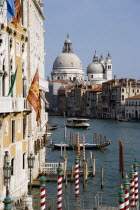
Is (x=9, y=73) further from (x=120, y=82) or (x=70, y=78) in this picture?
(x=70, y=78)

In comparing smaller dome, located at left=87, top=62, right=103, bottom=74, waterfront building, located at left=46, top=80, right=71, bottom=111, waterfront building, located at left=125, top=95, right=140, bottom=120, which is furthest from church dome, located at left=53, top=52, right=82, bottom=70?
waterfront building, located at left=125, top=95, right=140, bottom=120

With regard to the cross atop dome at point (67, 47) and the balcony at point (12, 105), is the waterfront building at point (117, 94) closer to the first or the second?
the cross atop dome at point (67, 47)

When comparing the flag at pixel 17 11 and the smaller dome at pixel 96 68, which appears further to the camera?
the smaller dome at pixel 96 68

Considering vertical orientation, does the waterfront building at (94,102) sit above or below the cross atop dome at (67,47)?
below

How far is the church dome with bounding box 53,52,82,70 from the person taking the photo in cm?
12475

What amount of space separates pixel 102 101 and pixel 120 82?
6.73 metres

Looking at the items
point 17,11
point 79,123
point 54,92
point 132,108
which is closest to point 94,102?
point 132,108

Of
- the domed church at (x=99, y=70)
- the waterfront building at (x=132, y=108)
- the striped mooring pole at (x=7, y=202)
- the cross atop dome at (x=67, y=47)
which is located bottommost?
the striped mooring pole at (x=7, y=202)

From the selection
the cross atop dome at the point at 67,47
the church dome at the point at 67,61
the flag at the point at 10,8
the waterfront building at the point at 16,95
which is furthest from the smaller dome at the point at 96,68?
the flag at the point at 10,8

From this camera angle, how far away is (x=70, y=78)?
12538cm

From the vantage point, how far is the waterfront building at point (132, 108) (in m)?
76.1

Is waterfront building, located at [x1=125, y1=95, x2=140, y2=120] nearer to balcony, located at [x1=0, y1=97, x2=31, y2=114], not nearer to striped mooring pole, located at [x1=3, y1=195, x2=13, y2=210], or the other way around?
balcony, located at [x1=0, y1=97, x2=31, y2=114]

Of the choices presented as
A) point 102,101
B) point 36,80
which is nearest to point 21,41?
point 36,80

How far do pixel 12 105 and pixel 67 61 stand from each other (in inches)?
4485
